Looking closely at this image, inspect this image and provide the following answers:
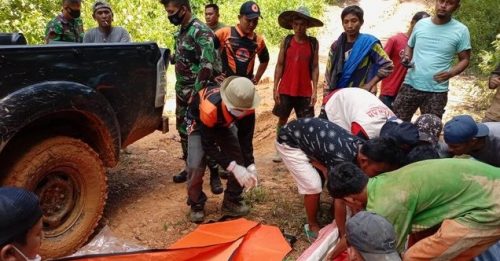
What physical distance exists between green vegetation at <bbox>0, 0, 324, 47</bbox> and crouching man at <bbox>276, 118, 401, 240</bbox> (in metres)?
4.95

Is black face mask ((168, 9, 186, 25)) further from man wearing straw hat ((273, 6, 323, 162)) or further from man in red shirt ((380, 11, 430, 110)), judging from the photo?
man in red shirt ((380, 11, 430, 110))

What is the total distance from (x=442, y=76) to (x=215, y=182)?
89.8 inches

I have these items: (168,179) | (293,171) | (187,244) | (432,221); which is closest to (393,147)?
A: (432,221)

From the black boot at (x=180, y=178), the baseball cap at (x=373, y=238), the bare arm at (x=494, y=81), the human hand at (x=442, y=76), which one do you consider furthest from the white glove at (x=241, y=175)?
the bare arm at (x=494, y=81)

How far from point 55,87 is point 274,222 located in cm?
194

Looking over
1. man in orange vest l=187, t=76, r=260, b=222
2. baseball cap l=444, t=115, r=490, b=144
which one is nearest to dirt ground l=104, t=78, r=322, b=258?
man in orange vest l=187, t=76, r=260, b=222

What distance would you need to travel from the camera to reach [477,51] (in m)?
9.69

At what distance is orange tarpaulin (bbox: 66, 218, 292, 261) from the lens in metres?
2.87

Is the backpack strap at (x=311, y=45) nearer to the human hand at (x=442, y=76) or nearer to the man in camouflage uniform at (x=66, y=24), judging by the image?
the human hand at (x=442, y=76)

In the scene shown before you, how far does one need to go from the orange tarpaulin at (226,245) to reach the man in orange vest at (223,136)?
245 mm

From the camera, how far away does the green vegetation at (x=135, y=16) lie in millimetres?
6754

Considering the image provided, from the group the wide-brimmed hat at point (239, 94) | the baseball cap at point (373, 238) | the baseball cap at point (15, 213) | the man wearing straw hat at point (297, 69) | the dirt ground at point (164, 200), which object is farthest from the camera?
the man wearing straw hat at point (297, 69)

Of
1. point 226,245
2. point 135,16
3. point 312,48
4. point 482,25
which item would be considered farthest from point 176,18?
point 482,25

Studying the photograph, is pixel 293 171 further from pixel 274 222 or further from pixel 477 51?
pixel 477 51
